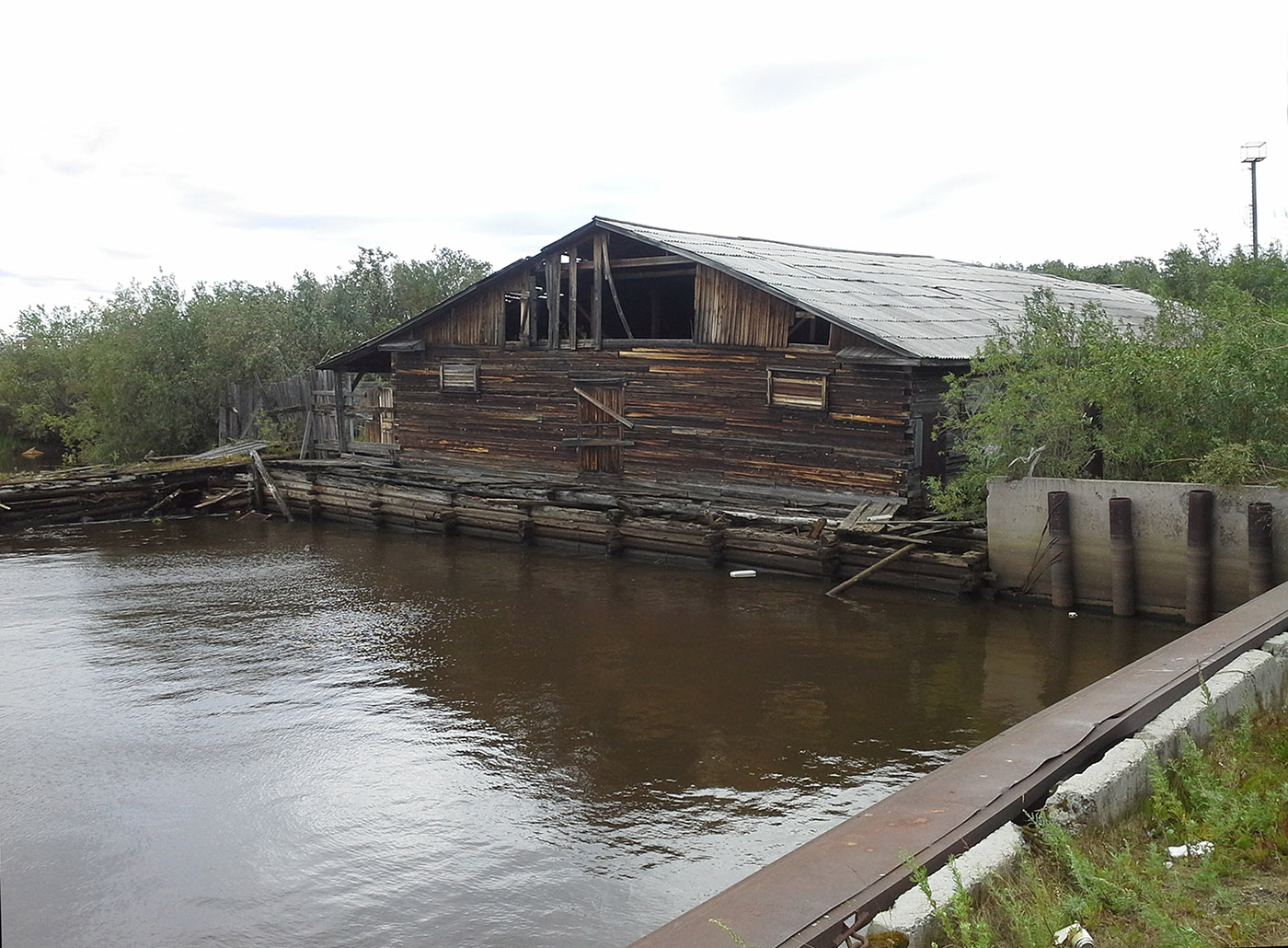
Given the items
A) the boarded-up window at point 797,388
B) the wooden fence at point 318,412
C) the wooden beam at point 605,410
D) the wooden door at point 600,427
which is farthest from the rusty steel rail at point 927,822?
the wooden fence at point 318,412

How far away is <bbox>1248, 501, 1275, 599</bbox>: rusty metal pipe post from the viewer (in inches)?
461

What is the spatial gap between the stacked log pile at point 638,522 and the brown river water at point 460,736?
49 centimetres

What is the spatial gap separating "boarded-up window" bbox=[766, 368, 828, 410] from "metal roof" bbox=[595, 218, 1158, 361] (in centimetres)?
122

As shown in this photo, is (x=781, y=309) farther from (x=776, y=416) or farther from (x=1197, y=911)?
(x=1197, y=911)

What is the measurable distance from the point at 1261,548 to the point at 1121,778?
26.5 ft

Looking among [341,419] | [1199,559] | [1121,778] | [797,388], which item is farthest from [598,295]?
[1121,778]

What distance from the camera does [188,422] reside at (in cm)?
3334

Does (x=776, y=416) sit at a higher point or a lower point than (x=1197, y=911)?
higher

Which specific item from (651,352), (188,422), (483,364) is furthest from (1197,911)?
(188,422)

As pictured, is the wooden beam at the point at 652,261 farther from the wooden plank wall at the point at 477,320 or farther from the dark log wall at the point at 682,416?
the wooden plank wall at the point at 477,320

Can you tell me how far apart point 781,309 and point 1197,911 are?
14257mm

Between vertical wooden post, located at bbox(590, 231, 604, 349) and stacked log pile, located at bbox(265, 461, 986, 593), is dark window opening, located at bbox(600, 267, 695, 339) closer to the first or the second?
vertical wooden post, located at bbox(590, 231, 604, 349)

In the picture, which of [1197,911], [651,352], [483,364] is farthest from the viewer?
[483,364]

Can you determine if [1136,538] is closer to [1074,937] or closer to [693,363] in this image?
[693,363]
